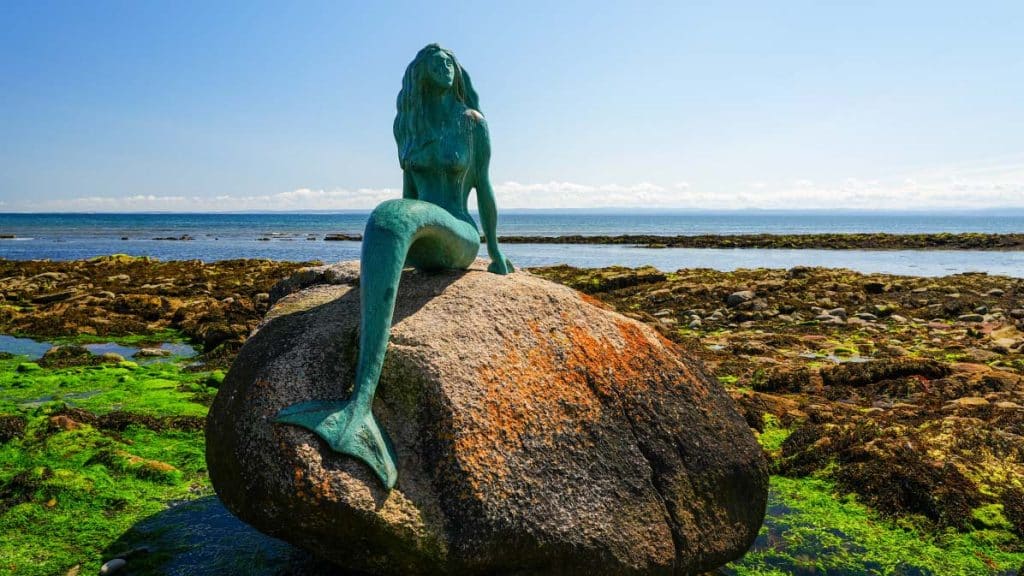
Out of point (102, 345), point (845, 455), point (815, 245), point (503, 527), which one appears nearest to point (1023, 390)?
point (845, 455)

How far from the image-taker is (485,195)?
486 cm

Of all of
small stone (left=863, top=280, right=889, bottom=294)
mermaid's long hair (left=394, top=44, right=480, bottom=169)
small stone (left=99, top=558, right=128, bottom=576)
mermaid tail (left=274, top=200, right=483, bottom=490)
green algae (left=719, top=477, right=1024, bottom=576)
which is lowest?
green algae (left=719, top=477, right=1024, bottom=576)

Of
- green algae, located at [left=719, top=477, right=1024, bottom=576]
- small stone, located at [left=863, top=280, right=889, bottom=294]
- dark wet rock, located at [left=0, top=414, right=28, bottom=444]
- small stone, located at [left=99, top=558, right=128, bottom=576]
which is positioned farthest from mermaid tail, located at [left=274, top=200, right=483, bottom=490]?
small stone, located at [left=863, top=280, right=889, bottom=294]

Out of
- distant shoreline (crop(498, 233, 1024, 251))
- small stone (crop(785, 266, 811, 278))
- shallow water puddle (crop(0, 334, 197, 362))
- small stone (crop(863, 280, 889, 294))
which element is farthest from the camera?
distant shoreline (crop(498, 233, 1024, 251))

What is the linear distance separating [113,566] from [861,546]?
4.67m

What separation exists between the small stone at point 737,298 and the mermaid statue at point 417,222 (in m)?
9.67

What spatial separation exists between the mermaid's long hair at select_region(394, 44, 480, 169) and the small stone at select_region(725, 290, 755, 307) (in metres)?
10.2

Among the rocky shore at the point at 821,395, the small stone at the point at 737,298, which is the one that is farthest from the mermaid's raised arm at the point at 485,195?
the small stone at the point at 737,298

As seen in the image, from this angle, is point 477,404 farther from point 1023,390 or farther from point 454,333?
point 1023,390

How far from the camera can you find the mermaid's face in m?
4.33

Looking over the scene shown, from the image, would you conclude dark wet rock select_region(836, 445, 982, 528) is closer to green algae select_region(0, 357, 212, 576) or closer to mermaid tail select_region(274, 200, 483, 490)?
mermaid tail select_region(274, 200, 483, 490)

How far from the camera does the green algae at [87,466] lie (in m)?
4.05

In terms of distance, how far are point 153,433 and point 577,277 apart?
14.9 metres

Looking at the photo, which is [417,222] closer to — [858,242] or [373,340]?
[373,340]
